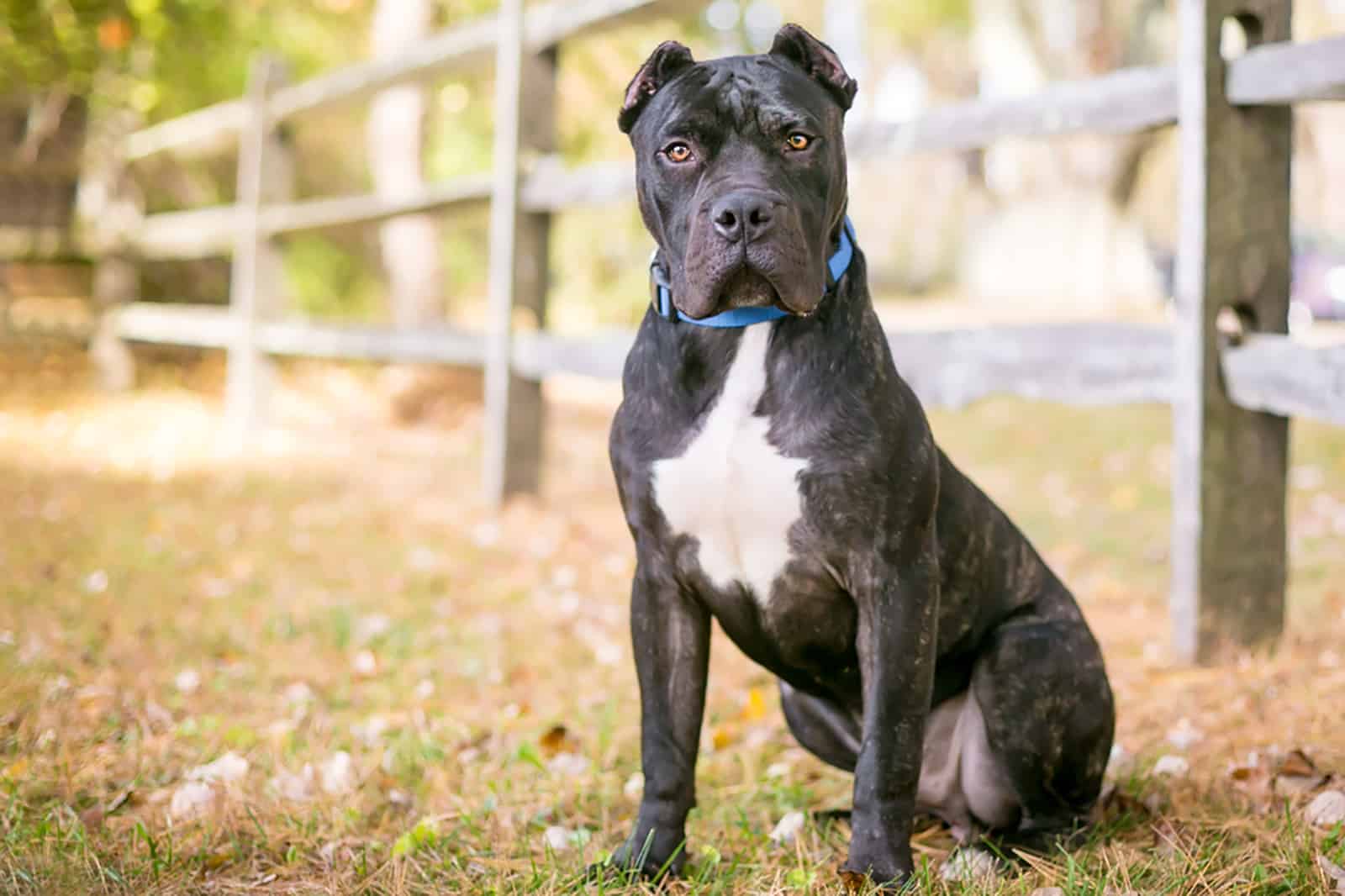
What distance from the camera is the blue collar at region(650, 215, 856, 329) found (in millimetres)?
2246

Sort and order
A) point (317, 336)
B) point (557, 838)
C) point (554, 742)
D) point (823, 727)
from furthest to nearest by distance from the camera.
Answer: point (317, 336) < point (554, 742) < point (823, 727) < point (557, 838)

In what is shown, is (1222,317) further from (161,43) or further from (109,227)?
(109,227)


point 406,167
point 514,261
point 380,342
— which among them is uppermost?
point 406,167

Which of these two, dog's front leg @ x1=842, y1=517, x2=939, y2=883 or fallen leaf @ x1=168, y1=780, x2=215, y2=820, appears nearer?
dog's front leg @ x1=842, y1=517, x2=939, y2=883

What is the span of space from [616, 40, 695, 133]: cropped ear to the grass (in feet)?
4.29

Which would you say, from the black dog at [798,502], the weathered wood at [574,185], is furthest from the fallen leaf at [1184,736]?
the weathered wood at [574,185]

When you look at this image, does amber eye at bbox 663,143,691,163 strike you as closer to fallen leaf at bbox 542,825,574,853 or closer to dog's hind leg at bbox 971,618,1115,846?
dog's hind leg at bbox 971,618,1115,846

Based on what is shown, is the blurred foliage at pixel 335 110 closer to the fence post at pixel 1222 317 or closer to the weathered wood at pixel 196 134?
the weathered wood at pixel 196 134

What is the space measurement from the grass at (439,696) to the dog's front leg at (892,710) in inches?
3.4

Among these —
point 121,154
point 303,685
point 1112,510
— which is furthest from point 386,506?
point 121,154

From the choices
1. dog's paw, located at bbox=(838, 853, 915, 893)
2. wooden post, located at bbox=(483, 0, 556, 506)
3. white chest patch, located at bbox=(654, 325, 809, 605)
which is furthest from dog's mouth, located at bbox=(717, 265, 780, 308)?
wooden post, located at bbox=(483, 0, 556, 506)

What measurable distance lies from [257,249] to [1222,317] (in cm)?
672

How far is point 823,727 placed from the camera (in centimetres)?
262

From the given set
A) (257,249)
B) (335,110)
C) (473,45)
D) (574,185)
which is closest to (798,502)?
(574,185)
